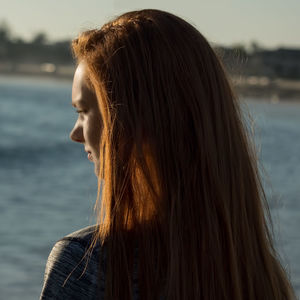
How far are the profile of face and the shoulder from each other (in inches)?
8.5

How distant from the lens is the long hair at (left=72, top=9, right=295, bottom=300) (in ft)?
4.67

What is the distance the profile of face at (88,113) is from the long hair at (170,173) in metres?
0.03

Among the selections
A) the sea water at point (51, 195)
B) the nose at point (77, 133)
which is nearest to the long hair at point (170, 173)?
the nose at point (77, 133)

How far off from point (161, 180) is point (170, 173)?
0.02 meters

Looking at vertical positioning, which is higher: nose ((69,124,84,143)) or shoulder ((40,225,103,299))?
nose ((69,124,84,143))

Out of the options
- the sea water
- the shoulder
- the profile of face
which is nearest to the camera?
the shoulder

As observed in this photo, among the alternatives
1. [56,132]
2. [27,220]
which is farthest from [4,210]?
[56,132]

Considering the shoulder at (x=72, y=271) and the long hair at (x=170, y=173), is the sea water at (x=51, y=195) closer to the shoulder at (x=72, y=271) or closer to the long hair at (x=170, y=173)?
the long hair at (x=170, y=173)

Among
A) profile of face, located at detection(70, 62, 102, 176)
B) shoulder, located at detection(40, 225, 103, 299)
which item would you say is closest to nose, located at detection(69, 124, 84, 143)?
profile of face, located at detection(70, 62, 102, 176)

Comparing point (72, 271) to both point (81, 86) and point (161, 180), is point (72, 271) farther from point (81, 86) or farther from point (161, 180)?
point (81, 86)

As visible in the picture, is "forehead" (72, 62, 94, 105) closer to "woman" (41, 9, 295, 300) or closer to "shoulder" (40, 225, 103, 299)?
"woman" (41, 9, 295, 300)

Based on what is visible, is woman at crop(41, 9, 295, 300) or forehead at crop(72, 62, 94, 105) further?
forehead at crop(72, 62, 94, 105)

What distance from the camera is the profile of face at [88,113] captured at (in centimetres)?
154

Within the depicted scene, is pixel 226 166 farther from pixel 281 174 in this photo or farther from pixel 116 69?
pixel 281 174
